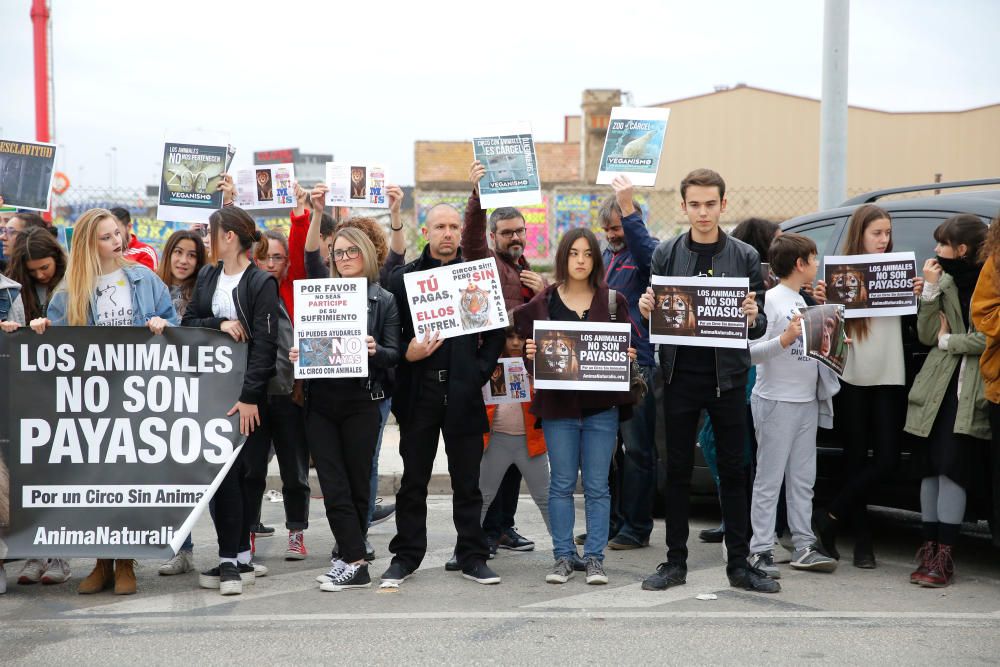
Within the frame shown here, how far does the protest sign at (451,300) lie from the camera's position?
18.3ft

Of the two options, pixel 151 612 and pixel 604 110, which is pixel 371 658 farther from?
pixel 604 110

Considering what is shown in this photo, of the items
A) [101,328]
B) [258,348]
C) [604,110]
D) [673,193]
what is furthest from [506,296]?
[673,193]

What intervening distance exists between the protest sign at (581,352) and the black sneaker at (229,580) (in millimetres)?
1842

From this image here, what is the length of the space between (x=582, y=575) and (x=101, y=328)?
2.86 m

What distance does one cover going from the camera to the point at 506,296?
6.17 meters

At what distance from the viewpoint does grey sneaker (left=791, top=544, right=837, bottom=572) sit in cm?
580

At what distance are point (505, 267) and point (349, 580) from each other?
78.5 inches

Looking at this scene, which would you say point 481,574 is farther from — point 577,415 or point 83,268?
point 83,268

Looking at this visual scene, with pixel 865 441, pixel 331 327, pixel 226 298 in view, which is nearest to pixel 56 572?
pixel 226 298

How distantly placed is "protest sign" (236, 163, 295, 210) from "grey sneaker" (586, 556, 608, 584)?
3.22m

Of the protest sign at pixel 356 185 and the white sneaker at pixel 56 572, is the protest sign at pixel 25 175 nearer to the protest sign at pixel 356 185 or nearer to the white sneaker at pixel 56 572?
the protest sign at pixel 356 185

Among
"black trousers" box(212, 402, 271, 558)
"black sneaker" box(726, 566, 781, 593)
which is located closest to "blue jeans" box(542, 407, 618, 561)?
"black sneaker" box(726, 566, 781, 593)

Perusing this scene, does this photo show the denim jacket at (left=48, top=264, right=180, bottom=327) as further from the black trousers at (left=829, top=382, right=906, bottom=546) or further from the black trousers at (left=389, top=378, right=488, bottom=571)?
the black trousers at (left=829, top=382, right=906, bottom=546)

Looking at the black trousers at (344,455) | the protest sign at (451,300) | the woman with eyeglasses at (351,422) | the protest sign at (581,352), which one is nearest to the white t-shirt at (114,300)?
the woman with eyeglasses at (351,422)
